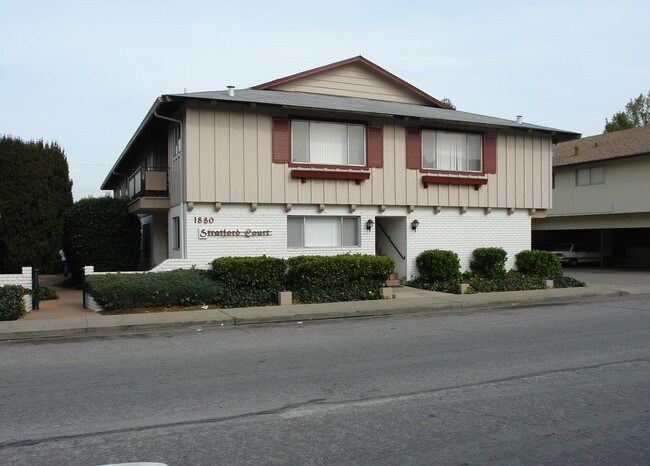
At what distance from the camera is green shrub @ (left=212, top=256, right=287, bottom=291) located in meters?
15.8

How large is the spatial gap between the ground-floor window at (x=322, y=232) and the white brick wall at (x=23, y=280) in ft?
22.8

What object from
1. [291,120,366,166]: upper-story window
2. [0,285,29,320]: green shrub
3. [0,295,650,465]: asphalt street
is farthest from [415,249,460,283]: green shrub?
[0,285,29,320]: green shrub

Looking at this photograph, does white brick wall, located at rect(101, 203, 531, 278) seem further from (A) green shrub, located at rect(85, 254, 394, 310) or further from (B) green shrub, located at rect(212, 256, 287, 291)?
(A) green shrub, located at rect(85, 254, 394, 310)

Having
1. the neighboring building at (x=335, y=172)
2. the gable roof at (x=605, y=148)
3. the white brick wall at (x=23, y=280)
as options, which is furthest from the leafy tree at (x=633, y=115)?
the white brick wall at (x=23, y=280)

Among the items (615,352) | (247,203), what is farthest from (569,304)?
(247,203)

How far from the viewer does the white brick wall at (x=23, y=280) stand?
14753 millimetres

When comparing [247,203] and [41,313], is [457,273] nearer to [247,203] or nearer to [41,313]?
[247,203]

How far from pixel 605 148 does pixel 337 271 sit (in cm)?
2027

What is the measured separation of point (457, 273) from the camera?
1925cm

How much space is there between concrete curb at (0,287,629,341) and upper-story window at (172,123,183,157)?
5617 millimetres

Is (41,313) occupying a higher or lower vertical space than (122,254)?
lower

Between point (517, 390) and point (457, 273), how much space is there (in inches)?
483

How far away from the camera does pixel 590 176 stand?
30516mm

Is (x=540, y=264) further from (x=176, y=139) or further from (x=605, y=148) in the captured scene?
(x=605, y=148)
